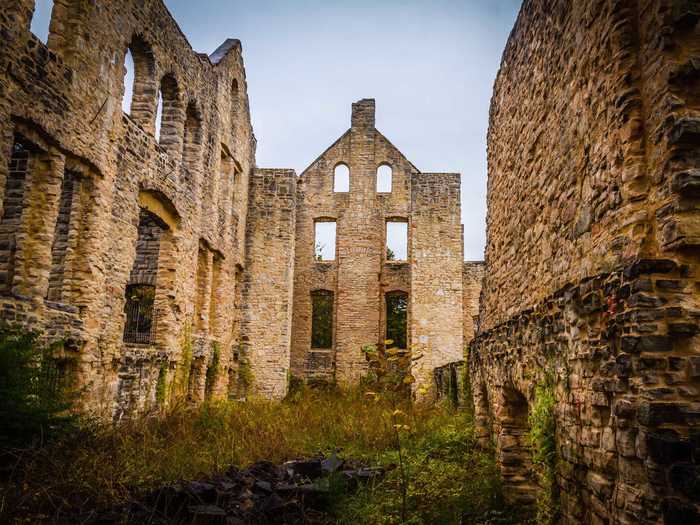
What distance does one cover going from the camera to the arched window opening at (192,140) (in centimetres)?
1391

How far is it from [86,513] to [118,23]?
850 cm

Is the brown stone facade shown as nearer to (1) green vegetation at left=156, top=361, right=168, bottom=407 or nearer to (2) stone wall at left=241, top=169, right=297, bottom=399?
(1) green vegetation at left=156, top=361, right=168, bottom=407

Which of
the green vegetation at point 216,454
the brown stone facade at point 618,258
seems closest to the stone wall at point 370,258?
the green vegetation at point 216,454

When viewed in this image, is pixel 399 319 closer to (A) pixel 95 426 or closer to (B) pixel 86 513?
(A) pixel 95 426

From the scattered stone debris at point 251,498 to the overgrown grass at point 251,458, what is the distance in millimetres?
289

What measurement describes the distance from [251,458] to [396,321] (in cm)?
1775

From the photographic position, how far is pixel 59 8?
902 cm

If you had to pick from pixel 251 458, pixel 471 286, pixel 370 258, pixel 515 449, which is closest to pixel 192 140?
pixel 251 458

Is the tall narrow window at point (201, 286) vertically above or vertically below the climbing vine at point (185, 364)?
above

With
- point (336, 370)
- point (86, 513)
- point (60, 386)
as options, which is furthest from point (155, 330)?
point (336, 370)

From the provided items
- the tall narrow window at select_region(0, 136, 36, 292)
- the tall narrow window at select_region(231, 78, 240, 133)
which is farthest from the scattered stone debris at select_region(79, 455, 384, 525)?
the tall narrow window at select_region(231, 78, 240, 133)

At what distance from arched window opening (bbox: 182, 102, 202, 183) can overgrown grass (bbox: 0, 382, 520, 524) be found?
580cm

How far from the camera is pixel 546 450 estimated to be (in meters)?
4.67

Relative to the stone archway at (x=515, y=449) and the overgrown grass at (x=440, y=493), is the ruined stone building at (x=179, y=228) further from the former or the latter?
the stone archway at (x=515, y=449)
